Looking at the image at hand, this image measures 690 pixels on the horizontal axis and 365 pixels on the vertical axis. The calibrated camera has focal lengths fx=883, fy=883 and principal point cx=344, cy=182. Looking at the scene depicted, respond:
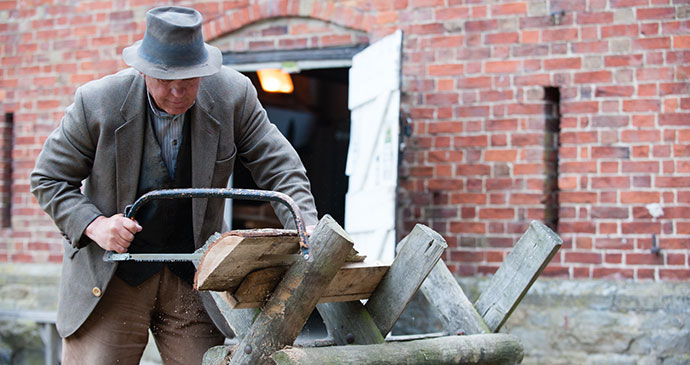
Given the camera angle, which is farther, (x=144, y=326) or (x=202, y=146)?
(x=144, y=326)

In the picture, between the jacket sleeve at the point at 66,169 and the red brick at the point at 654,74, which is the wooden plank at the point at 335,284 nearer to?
the jacket sleeve at the point at 66,169

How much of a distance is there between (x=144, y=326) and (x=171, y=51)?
1130 mm

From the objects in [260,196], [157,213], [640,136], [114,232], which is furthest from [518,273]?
[640,136]

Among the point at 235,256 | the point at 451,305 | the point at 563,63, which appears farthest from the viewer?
the point at 563,63

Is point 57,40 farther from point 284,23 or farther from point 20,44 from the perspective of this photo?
point 284,23

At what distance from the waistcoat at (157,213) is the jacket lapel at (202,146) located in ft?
0.16

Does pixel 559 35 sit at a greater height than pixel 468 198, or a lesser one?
greater

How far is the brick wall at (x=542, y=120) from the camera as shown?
5543mm

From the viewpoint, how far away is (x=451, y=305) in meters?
Answer: 3.52

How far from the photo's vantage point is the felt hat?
10.2 ft

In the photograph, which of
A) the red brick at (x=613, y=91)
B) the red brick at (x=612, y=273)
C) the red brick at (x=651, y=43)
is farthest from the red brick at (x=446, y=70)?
the red brick at (x=612, y=273)

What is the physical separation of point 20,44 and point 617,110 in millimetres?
4777

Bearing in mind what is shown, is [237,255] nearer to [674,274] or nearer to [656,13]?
[674,274]

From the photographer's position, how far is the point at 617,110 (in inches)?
221
